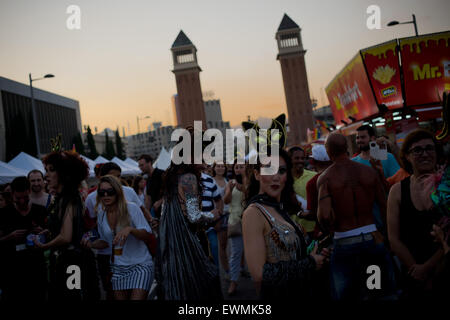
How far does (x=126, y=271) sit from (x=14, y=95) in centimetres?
6382

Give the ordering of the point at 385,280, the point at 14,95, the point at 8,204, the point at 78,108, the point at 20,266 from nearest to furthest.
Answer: the point at 385,280 → the point at 20,266 → the point at 8,204 → the point at 14,95 → the point at 78,108

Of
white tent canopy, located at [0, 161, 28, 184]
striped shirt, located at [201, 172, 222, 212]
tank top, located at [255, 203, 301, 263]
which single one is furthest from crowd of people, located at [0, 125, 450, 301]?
white tent canopy, located at [0, 161, 28, 184]

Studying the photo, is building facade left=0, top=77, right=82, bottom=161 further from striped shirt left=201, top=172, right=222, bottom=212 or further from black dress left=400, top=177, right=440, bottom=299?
black dress left=400, top=177, right=440, bottom=299

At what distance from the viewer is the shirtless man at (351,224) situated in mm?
3135

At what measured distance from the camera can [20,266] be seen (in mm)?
4391

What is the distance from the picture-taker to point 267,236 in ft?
6.96

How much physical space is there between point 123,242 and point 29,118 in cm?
6032

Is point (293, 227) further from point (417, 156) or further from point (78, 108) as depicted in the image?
point (78, 108)

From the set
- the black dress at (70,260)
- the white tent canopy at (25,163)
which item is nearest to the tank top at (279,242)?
the black dress at (70,260)

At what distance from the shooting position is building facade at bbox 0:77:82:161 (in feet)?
155

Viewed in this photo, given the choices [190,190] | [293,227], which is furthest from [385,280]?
[190,190]

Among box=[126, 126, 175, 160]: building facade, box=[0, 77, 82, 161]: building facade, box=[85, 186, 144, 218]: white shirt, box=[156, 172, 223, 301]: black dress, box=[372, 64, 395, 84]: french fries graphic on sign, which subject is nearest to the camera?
box=[156, 172, 223, 301]: black dress

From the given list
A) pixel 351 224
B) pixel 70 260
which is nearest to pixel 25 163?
pixel 70 260
